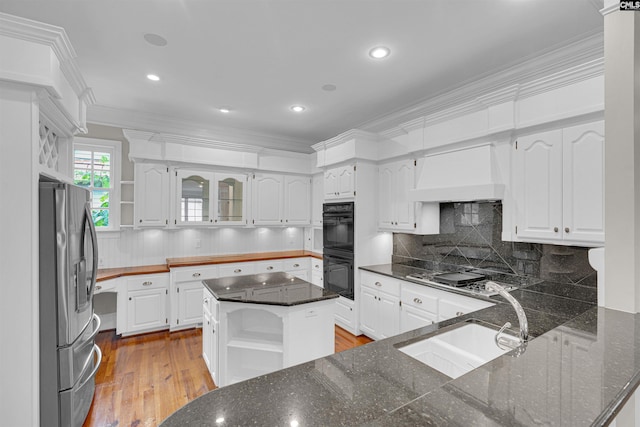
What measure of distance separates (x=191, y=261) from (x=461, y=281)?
333 centimetres

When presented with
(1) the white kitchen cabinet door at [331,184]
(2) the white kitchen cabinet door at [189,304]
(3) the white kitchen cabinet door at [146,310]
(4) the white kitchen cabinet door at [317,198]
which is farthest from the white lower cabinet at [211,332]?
(4) the white kitchen cabinet door at [317,198]

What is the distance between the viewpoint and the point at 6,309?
1613mm

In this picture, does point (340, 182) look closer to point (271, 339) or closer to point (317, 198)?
point (317, 198)

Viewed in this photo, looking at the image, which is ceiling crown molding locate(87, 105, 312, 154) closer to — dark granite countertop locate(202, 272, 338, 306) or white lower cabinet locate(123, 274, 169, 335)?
white lower cabinet locate(123, 274, 169, 335)

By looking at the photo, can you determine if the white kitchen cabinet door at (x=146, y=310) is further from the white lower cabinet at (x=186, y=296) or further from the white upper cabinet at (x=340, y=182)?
the white upper cabinet at (x=340, y=182)

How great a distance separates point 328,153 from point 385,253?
5.16 ft

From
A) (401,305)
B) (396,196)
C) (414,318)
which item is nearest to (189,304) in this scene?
(401,305)

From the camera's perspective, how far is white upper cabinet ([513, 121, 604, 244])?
2.11 m

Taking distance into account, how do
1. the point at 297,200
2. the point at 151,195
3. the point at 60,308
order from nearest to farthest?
1. the point at 60,308
2. the point at 151,195
3. the point at 297,200

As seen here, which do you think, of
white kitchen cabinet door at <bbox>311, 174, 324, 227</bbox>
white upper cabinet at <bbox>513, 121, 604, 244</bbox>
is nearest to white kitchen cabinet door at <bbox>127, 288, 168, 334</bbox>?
white kitchen cabinet door at <bbox>311, 174, 324, 227</bbox>

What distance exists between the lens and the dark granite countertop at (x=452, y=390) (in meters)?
0.67

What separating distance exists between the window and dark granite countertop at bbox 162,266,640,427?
4.03 meters

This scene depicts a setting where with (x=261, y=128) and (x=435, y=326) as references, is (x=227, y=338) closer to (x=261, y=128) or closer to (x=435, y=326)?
(x=435, y=326)

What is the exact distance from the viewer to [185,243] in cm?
455
